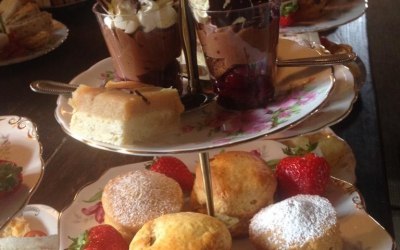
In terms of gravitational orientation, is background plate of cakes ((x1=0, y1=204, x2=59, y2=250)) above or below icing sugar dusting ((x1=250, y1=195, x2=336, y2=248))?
below

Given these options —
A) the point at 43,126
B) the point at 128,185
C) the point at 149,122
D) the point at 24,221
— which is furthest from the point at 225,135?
the point at 43,126

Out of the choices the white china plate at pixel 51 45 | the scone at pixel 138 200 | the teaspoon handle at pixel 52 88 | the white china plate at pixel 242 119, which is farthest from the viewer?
the white china plate at pixel 51 45

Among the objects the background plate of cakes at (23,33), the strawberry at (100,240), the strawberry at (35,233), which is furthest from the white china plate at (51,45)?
the strawberry at (100,240)

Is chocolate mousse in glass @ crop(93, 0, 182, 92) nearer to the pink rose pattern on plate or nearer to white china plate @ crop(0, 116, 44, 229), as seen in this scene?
the pink rose pattern on plate

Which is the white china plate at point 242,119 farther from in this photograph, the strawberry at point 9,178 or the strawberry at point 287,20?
the strawberry at point 287,20

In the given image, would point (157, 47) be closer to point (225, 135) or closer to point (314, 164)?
point (225, 135)

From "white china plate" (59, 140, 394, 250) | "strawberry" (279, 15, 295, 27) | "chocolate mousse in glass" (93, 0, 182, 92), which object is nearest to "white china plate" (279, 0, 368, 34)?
"strawberry" (279, 15, 295, 27)
